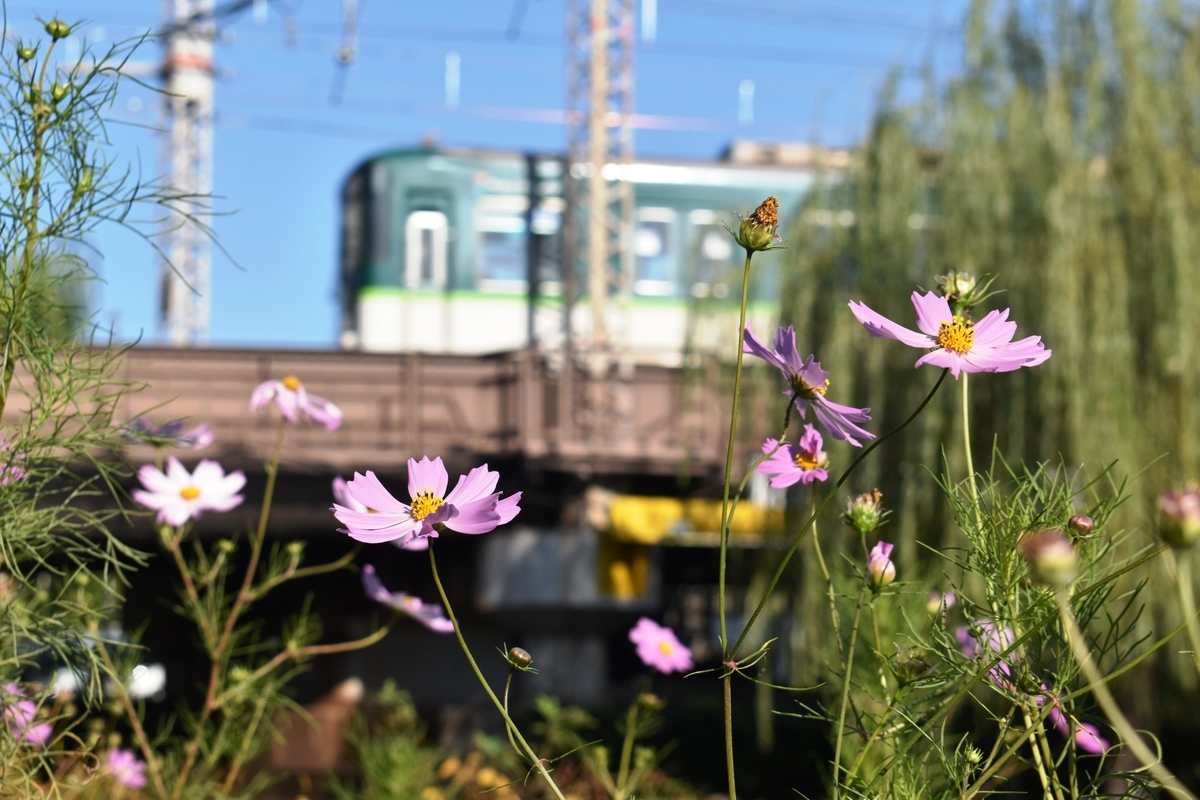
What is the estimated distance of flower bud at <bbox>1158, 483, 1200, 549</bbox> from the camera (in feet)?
2.17

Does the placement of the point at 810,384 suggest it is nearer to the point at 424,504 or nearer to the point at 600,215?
the point at 424,504

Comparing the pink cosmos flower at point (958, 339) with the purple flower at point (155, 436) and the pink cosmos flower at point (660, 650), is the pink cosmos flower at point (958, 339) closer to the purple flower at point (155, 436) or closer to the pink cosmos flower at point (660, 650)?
the purple flower at point (155, 436)

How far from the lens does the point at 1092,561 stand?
1.26 meters

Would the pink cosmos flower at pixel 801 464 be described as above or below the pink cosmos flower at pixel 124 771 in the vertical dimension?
above

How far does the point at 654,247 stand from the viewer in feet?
43.5

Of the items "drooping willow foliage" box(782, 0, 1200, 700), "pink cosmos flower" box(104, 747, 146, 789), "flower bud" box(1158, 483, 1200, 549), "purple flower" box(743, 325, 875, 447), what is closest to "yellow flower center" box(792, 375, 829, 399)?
"purple flower" box(743, 325, 875, 447)

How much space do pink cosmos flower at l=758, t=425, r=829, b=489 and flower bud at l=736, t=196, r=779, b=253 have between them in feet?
1.09

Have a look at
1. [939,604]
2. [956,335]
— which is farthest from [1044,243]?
[956,335]

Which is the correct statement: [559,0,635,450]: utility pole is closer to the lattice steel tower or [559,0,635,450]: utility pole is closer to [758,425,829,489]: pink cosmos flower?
the lattice steel tower

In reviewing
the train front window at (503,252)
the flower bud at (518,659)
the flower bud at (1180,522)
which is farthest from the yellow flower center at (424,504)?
the train front window at (503,252)

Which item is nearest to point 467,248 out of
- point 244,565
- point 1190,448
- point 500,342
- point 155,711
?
point 500,342

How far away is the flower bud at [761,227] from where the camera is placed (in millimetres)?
1104

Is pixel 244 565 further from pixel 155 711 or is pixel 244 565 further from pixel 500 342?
pixel 500 342

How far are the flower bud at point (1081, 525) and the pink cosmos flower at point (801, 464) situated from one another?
0.27 metres
